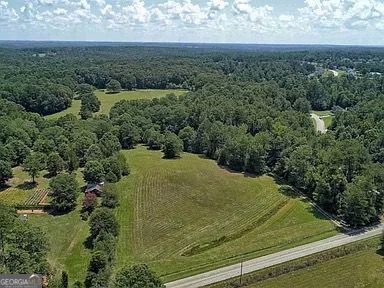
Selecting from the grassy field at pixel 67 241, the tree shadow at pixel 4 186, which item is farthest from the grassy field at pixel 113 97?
the grassy field at pixel 67 241

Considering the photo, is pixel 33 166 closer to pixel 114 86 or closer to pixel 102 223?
pixel 102 223

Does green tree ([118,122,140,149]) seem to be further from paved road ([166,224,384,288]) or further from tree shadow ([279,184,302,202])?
paved road ([166,224,384,288])

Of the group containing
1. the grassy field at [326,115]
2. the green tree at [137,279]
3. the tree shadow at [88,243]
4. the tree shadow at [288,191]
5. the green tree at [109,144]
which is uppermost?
the green tree at [137,279]

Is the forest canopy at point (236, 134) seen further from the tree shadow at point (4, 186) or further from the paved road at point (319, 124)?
the paved road at point (319, 124)

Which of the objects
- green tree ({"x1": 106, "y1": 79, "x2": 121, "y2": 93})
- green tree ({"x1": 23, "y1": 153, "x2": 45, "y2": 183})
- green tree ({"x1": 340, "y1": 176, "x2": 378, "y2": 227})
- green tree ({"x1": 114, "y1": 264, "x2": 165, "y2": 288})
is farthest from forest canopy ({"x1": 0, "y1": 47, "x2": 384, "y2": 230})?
green tree ({"x1": 114, "y1": 264, "x2": 165, "y2": 288})

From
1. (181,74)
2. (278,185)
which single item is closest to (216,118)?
(278,185)

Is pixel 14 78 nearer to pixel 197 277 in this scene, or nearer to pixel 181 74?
pixel 181 74
